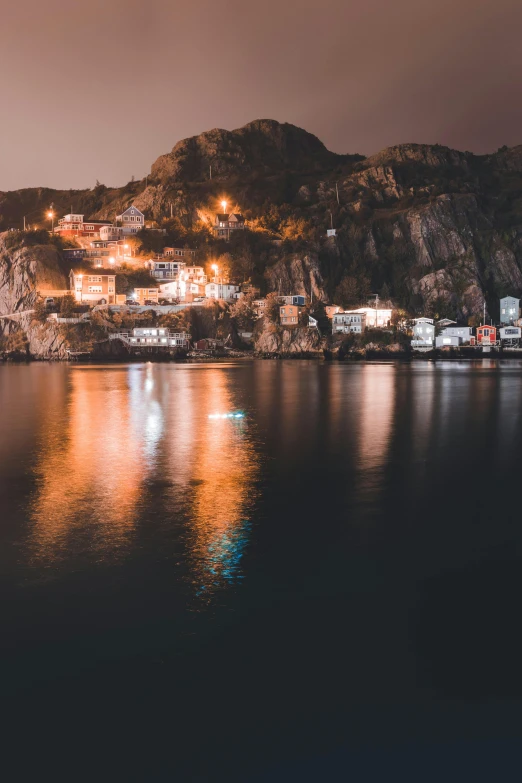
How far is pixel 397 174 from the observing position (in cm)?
13838

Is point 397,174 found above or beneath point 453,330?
above

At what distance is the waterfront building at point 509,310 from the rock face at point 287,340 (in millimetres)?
33642

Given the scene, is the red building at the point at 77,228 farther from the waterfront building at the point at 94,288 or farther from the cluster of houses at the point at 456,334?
the cluster of houses at the point at 456,334

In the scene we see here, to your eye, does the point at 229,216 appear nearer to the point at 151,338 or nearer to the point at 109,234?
the point at 109,234

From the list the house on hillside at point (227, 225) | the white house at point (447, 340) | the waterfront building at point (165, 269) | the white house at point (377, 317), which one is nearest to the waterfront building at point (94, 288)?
the waterfront building at point (165, 269)

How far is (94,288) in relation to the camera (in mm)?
101688

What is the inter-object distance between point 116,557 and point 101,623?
97.2 inches

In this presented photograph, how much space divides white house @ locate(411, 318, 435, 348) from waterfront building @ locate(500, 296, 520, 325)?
52.0 ft

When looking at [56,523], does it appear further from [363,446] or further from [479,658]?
[363,446]

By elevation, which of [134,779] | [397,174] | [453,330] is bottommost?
[134,779]

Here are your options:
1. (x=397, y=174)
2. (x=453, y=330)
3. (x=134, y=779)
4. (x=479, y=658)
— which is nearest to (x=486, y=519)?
(x=479, y=658)

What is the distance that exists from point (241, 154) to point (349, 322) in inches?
3641

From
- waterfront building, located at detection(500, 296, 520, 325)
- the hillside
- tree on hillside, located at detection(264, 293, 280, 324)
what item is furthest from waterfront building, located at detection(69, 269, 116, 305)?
waterfront building, located at detection(500, 296, 520, 325)

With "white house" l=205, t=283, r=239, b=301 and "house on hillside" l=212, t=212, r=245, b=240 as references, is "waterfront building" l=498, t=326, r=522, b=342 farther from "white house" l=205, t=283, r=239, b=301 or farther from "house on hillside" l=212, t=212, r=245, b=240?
"house on hillside" l=212, t=212, r=245, b=240
